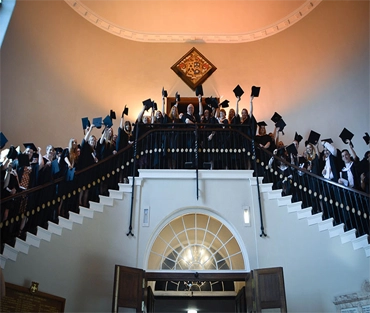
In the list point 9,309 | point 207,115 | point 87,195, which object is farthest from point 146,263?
point 207,115

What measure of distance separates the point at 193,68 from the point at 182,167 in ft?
18.5

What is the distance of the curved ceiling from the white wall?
6.81 metres

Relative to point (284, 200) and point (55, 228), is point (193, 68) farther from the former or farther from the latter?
point (55, 228)

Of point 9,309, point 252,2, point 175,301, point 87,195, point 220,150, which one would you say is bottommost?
point 9,309

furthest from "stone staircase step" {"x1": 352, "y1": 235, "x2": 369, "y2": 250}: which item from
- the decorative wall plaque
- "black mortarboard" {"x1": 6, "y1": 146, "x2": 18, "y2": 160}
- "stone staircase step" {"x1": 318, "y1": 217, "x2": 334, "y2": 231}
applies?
the decorative wall plaque

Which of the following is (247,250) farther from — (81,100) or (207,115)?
(81,100)

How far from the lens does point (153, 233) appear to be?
6688mm

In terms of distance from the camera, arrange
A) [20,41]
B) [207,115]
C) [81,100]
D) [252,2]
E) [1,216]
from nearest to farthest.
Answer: [1,216]
[207,115]
[20,41]
[81,100]
[252,2]

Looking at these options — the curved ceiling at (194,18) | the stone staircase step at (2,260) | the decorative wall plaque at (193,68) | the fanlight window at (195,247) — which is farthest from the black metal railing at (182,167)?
the curved ceiling at (194,18)

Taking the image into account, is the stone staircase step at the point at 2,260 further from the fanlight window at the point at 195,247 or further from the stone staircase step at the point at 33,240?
the fanlight window at the point at 195,247

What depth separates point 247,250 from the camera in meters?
6.54

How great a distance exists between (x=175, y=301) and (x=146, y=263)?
4.93 m

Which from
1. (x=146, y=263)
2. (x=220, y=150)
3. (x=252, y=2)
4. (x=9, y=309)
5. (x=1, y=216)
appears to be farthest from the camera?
(x=252, y=2)

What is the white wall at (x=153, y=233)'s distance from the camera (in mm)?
5836
